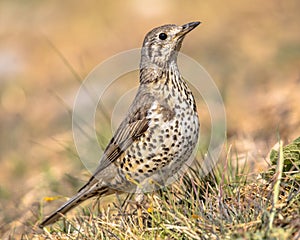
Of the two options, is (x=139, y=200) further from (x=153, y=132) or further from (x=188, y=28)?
(x=188, y=28)

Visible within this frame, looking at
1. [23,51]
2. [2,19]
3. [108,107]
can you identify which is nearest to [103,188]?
[108,107]

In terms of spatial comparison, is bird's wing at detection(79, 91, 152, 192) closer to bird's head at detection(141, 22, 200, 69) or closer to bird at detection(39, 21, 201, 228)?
bird at detection(39, 21, 201, 228)

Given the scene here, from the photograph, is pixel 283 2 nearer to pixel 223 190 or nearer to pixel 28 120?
pixel 28 120

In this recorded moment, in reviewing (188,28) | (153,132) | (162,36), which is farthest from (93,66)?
(153,132)

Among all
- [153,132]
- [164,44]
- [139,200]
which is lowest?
[139,200]

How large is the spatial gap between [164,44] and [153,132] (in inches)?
32.2

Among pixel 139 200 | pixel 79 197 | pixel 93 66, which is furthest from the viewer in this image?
pixel 93 66

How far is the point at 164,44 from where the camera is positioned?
566 centimetres

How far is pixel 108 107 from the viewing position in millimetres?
10125

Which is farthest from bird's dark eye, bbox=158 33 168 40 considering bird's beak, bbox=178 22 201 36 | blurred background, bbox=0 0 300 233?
blurred background, bbox=0 0 300 233

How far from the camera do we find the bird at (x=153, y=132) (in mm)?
5074

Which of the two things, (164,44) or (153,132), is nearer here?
(153,132)

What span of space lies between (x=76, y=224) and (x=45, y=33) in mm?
9218

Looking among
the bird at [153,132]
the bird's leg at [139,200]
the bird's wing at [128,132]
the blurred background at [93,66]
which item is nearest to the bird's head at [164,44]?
the bird at [153,132]
